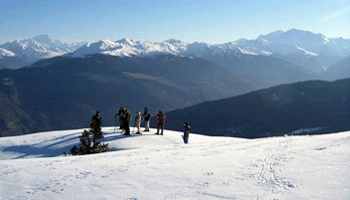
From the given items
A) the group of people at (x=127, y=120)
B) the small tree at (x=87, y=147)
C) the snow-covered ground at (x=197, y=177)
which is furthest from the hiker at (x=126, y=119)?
the snow-covered ground at (x=197, y=177)

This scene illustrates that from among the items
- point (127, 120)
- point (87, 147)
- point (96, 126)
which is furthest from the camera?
point (127, 120)

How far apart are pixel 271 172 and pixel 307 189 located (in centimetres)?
223

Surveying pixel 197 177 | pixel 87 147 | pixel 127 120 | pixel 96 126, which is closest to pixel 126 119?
pixel 127 120

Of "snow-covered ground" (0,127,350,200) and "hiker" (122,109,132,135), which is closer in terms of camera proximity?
"snow-covered ground" (0,127,350,200)

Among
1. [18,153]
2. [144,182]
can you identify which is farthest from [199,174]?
[18,153]

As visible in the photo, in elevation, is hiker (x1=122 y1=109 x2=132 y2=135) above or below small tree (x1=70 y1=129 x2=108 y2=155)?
above

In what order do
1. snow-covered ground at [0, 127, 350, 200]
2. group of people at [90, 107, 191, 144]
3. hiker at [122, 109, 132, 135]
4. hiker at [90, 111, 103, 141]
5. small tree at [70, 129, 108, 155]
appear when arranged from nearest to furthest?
snow-covered ground at [0, 127, 350, 200] → small tree at [70, 129, 108, 155] → hiker at [90, 111, 103, 141] → group of people at [90, 107, 191, 144] → hiker at [122, 109, 132, 135]

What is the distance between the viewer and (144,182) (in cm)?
1162

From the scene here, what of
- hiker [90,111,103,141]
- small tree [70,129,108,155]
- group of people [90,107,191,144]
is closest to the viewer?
small tree [70,129,108,155]

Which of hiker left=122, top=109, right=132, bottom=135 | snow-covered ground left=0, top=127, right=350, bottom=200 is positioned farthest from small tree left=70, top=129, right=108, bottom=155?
snow-covered ground left=0, top=127, right=350, bottom=200

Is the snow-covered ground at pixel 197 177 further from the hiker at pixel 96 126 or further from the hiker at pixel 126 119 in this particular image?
the hiker at pixel 126 119

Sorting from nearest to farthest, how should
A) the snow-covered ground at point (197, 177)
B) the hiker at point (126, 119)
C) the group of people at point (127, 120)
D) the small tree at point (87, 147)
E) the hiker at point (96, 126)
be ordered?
the snow-covered ground at point (197, 177), the small tree at point (87, 147), the hiker at point (96, 126), the group of people at point (127, 120), the hiker at point (126, 119)

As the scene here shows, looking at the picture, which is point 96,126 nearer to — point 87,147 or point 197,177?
point 87,147

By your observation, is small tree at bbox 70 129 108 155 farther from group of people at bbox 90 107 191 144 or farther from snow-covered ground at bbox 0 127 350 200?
snow-covered ground at bbox 0 127 350 200
